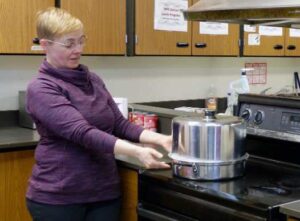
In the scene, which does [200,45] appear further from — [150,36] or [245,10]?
[245,10]

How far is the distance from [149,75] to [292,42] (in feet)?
3.71

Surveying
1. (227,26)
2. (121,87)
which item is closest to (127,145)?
(121,87)

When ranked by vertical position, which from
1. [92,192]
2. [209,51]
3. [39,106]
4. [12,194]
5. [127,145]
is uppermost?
[209,51]

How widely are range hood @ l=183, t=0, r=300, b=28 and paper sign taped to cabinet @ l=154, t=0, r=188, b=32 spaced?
108 cm

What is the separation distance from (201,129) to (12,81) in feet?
5.35

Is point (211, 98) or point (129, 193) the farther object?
point (211, 98)

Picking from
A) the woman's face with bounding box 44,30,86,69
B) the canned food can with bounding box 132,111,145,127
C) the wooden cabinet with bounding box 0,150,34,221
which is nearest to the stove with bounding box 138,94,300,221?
the woman's face with bounding box 44,30,86,69

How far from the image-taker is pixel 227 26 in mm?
3385

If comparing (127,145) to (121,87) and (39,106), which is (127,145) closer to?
(39,106)

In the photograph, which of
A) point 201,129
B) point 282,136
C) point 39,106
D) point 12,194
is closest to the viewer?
point 201,129

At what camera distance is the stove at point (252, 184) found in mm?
1417

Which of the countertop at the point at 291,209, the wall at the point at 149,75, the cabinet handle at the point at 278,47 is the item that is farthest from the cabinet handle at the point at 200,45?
the countertop at the point at 291,209

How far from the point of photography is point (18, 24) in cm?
247

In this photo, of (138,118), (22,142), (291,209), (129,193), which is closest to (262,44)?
(138,118)
